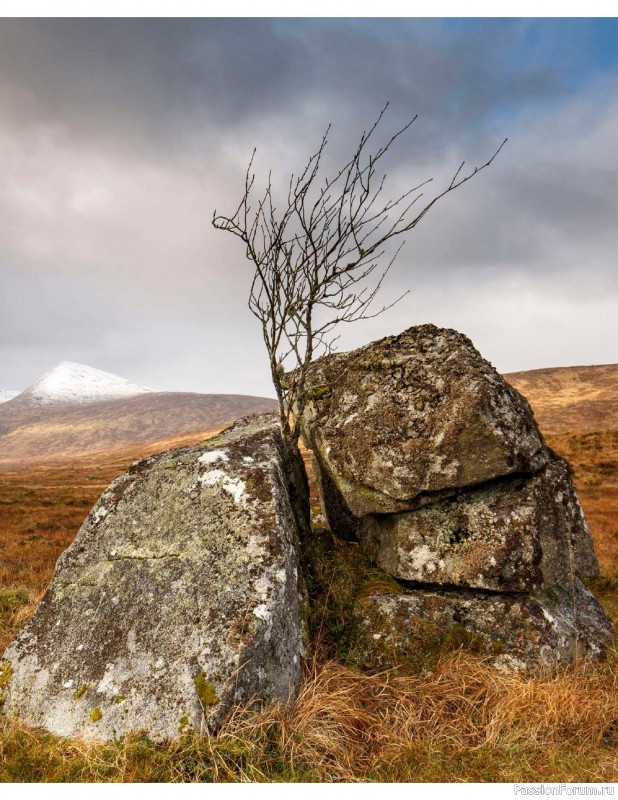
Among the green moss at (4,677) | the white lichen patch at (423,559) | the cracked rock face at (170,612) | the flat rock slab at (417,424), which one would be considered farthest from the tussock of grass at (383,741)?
the flat rock slab at (417,424)

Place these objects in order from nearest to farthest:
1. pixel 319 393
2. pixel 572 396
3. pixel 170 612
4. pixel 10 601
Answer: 1. pixel 170 612
2. pixel 319 393
3. pixel 10 601
4. pixel 572 396

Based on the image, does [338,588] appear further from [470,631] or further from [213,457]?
[213,457]

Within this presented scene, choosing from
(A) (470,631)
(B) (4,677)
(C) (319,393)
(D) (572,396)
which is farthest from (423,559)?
(D) (572,396)

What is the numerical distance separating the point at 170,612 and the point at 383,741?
2.35m

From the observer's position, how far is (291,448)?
7.55 metres

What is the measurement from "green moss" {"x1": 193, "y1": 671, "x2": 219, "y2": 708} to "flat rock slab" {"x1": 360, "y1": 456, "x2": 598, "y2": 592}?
2.85 meters

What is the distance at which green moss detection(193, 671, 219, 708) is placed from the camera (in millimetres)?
4086

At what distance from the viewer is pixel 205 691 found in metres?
4.14

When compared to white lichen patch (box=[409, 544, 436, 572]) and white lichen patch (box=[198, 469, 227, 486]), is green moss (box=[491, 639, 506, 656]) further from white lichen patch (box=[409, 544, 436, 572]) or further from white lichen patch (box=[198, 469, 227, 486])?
white lichen patch (box=[198, 469, 227, 486])

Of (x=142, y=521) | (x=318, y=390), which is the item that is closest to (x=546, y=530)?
(x=318, y=390)

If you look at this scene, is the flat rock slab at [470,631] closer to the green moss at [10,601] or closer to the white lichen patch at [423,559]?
the white lichen patch at [423,559]

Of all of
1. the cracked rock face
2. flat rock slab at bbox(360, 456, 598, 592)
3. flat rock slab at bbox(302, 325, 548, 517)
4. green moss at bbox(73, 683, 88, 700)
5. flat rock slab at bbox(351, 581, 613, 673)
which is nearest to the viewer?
the cracked rock face

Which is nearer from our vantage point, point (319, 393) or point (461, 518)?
point (461, 518)

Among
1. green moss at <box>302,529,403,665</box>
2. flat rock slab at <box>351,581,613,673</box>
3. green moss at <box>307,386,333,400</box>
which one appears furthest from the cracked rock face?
green moss at <box>307,386,333,400</box>
